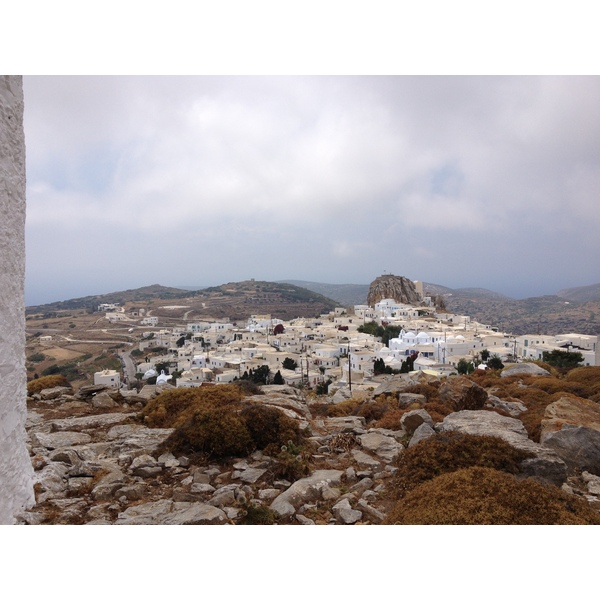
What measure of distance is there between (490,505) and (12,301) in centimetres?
465

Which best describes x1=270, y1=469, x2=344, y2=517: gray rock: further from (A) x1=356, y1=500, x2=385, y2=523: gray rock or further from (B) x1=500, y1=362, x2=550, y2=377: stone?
(B) x1=500, y1=362, x2=550, y2=377: stone

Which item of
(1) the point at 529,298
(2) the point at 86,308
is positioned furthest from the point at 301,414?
(2) the point at 86,308

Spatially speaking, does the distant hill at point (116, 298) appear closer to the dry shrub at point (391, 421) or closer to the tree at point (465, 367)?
the tree at point (465, 367)

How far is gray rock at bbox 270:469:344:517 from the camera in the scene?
378 centimetres

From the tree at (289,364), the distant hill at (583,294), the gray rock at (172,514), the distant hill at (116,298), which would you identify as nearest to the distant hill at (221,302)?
the distant hill at (116,298)

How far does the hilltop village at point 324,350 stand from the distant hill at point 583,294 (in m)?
6.34

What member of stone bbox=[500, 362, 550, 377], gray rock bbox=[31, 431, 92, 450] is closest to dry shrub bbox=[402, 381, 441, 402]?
stone bbox=[500, 362, 550, 377]

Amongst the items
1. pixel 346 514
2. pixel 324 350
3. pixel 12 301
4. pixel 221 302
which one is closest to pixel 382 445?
pixel 346 514

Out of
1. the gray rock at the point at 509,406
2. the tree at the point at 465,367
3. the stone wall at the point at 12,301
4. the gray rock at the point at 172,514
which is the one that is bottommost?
the tree at the point at 465,367

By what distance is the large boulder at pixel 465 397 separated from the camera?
782 centimetres

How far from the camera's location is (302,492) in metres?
4.07

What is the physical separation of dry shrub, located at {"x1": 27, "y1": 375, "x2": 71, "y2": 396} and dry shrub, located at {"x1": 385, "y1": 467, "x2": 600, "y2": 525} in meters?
9.94

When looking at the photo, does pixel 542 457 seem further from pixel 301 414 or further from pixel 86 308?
pixel 86 308

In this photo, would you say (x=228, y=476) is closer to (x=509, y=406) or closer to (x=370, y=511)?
(x=370, y=511)
